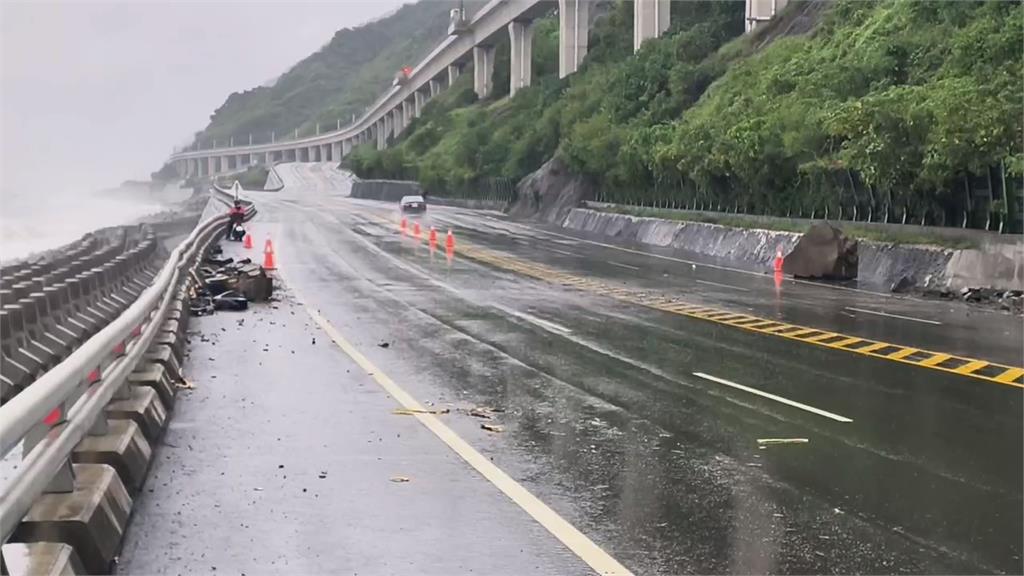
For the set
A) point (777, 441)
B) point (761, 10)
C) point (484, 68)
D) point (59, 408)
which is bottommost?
point (777, 441)

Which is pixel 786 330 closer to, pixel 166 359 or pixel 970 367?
pixel 970 367

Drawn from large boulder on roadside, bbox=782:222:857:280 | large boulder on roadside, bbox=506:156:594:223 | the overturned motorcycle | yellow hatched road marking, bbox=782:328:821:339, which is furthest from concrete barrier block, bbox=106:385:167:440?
large boulder on roadside, bbox=506:156:594:223

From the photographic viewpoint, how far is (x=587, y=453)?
9.53 metres

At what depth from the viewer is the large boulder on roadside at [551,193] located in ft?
199

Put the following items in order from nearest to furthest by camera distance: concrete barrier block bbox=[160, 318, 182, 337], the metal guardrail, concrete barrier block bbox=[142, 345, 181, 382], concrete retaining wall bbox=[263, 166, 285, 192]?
1. the metal guardrail
2. concrete barrier block bbox=[142, 345, 181, 382]
3. concrete barrier block bbox=[160, 318, 182, 337]
4. concrete retaining wall bbox=[263, 166, 285, 192]

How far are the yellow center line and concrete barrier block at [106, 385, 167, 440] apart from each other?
233 centimetres

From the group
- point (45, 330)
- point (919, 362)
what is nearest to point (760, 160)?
point (919, 362)

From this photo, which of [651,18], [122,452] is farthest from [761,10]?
[122,452]

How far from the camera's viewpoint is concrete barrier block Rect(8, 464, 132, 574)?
6.12m

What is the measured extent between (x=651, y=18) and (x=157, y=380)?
6312 cm

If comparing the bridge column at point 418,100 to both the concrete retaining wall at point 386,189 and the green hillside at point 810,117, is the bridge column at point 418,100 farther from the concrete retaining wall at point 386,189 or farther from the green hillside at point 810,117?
the green hillside at point 810,117

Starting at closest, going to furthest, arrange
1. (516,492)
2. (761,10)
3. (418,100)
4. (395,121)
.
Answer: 1. (516,492)
2. (761,10)
3. (418,100)
4. (395,121)

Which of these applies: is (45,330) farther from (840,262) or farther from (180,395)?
(840,262)

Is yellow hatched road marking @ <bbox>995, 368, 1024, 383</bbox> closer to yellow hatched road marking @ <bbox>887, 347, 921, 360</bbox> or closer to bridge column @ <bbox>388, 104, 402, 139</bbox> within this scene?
yellow hatched road marking @ <bbox>887, 347, 921, 360</bbox>
